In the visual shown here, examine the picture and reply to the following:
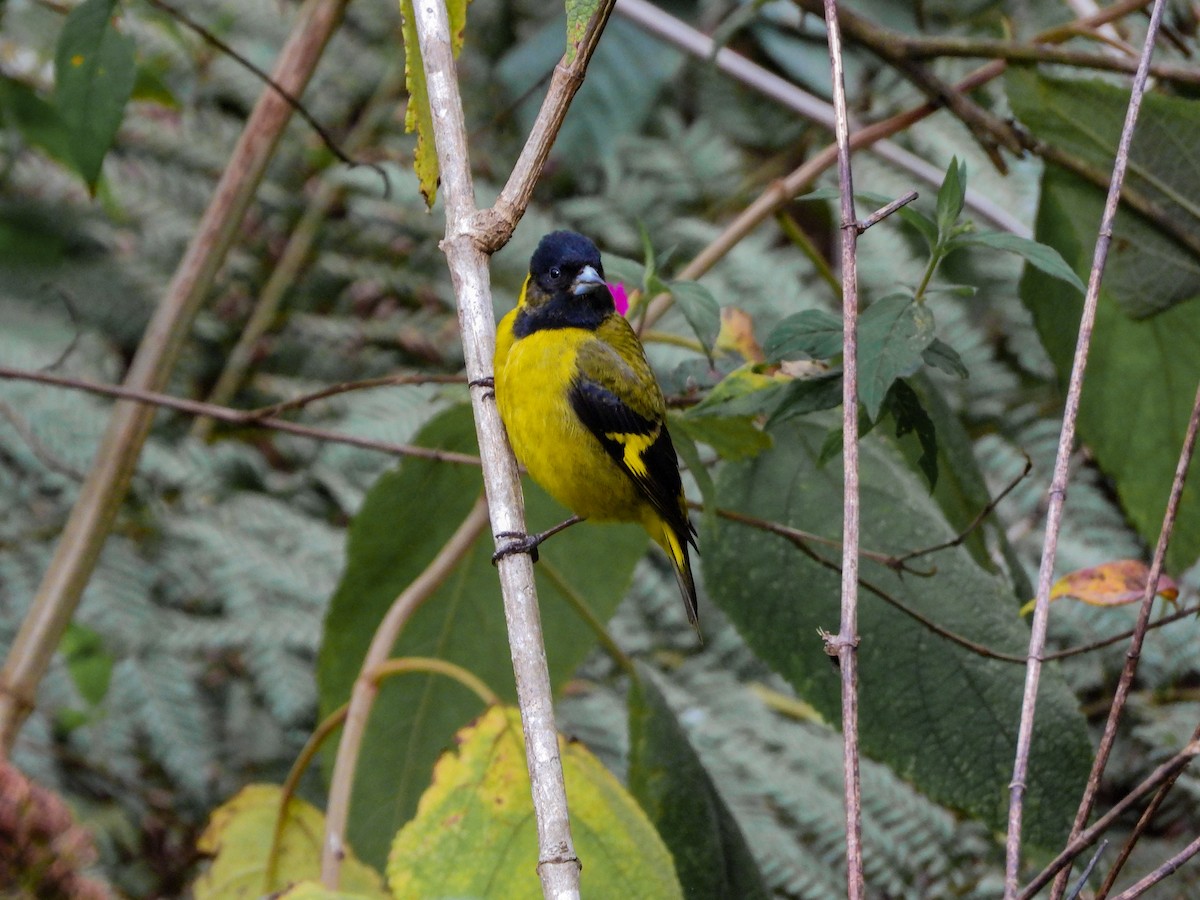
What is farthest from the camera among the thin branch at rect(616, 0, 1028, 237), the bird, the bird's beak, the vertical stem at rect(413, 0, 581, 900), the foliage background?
the foliage background

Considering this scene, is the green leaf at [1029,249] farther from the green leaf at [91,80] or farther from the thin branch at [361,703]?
the green leaf at [91,80]

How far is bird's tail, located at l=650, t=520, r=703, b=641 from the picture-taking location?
2150 mm

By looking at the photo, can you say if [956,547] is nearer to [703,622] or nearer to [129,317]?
[703,622]

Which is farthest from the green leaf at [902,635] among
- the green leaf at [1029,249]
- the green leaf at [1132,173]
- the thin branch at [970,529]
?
the green leaf at [1029,249]

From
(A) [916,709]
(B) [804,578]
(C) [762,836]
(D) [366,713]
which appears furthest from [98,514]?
(C) [762,836]

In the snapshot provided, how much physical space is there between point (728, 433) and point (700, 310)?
0.22m

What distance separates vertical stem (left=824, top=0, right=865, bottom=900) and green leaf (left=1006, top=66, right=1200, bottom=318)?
0.81 m

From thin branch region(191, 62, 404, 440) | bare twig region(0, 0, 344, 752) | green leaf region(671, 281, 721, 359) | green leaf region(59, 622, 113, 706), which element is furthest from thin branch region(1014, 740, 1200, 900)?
thin branch region(191, 62, 404, 440)

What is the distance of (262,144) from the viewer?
7.05 feet

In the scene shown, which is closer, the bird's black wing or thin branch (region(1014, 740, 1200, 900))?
thin branch (region(1014, 740, 1200, 900))

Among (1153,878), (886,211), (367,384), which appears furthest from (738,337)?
(1153,878)

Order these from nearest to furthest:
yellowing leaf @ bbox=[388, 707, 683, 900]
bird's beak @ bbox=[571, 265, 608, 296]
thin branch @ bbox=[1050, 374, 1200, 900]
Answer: thin branch @ bbox=[1050, 374, 1200, 900]
yellowing leaf @ bbox=[388, 707, 683, 900]
bird's beak @ bbox=[571, 265, 608, 296]

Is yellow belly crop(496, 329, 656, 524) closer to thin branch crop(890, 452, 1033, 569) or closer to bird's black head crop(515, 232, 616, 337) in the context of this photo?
bird's black head crop(515, 232, 616, 337)

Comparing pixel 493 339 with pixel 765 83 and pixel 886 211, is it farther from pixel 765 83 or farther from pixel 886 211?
pixel 765 83
